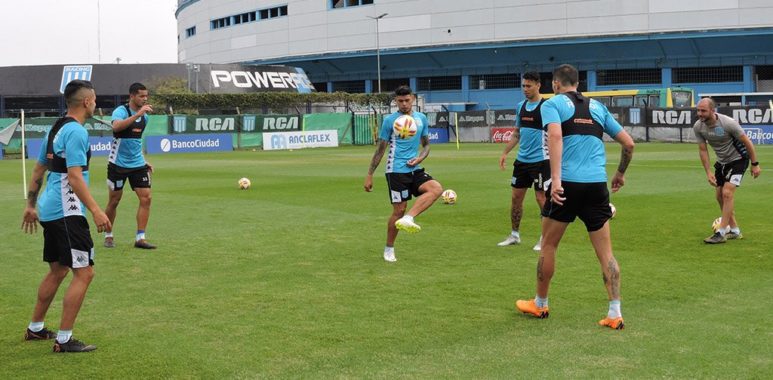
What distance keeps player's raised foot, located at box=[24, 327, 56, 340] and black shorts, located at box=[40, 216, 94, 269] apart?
26.9 inches

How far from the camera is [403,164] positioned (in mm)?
10547

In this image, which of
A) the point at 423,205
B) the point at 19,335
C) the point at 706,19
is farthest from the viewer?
the point at 706,19

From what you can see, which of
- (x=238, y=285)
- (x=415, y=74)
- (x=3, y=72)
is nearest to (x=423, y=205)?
(x=238, y=285)

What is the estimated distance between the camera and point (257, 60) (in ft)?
277

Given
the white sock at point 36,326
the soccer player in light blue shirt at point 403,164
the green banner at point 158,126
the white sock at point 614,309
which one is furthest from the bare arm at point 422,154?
the green banner at point 158,126

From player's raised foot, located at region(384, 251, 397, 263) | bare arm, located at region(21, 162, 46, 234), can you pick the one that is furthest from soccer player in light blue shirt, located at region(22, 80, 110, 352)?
player's raised foot, located at region(384, 251, 397, 263)

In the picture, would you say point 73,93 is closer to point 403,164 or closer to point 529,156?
point 403,164

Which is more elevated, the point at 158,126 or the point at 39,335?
the point at 158,126

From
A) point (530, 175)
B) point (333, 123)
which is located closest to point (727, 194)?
point (530, 175)

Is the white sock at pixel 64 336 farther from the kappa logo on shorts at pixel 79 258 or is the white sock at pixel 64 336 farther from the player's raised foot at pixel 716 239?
the player's raised foot at pixel 716 239

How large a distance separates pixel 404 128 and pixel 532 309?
370 cm

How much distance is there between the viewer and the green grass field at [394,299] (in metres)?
6.08

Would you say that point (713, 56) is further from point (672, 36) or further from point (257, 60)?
point (257, 60)

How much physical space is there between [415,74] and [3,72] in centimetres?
3267
